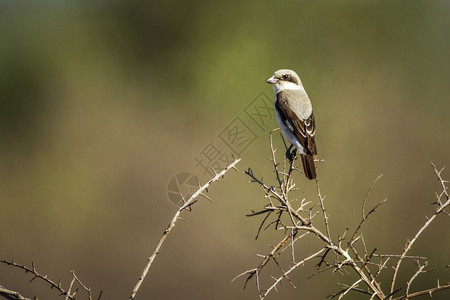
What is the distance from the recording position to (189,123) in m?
11.2

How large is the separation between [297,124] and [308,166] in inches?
19.0

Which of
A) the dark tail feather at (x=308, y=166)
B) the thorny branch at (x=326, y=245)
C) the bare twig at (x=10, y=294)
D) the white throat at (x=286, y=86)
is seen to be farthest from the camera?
the white throat at (x=286, y=86)

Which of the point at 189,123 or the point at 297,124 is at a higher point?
the point at 189,123

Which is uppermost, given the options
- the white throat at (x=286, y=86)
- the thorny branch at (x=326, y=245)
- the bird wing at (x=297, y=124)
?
the white throat at (x=286, y=86)

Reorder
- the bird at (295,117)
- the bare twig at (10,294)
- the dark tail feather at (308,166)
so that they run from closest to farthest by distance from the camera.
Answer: the bare twig at (10,294), the dark tail feather at (308,166), the bird at (295,117)

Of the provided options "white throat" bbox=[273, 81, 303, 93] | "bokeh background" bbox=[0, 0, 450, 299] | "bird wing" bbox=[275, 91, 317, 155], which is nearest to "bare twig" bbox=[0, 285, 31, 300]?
"bird wing" bbox=[275, 91, 317, 155]

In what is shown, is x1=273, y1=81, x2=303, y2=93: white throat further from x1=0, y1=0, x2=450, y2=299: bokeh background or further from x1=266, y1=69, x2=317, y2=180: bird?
x1=0, y1=0, x2=450, y2=299: bokeh background

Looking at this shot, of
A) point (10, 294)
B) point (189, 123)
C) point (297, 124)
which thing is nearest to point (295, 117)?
point (297, 124)

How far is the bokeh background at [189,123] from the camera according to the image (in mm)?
10391

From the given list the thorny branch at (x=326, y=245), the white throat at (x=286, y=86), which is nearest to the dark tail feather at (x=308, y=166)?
the white throat at (x=286, y=86)

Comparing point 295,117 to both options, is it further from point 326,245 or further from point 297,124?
point 326,245

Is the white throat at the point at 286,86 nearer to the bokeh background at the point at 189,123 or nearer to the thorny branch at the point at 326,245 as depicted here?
the thorny branch at the point at 326,245

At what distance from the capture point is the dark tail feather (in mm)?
5113

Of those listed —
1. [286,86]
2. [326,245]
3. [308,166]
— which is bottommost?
[326,245]
